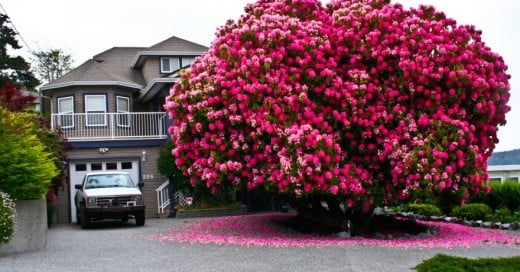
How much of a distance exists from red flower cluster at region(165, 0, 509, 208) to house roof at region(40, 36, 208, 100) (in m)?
11.0

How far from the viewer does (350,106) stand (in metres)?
14.1

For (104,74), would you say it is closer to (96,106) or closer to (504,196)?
(96,106)

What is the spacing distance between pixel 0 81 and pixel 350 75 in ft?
103

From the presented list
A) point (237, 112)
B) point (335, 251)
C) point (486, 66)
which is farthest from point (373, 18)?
point (335, 251)

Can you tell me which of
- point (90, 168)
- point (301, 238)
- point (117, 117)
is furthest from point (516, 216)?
point (117, 117)

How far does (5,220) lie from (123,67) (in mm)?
21164

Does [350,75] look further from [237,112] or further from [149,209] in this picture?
[149,209]

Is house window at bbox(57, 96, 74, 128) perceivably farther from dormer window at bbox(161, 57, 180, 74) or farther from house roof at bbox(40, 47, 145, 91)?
dormer window at bbox(161, 57, 180, 74)

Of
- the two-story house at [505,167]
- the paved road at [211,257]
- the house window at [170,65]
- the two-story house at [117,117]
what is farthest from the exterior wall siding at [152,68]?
the paved road at [211,257]

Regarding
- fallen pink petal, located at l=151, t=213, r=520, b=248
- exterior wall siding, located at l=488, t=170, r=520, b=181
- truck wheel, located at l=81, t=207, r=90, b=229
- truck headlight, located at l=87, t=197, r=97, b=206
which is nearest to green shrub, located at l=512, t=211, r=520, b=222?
fallen pink petal, located at l=151, t=213, r=520, b=248

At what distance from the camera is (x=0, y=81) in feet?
132

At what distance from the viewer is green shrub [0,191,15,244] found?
1167 cm

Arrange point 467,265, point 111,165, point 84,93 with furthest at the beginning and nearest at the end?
point 84,93 → point 111,165 → point 467,265

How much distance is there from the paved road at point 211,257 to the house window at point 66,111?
1241cm
